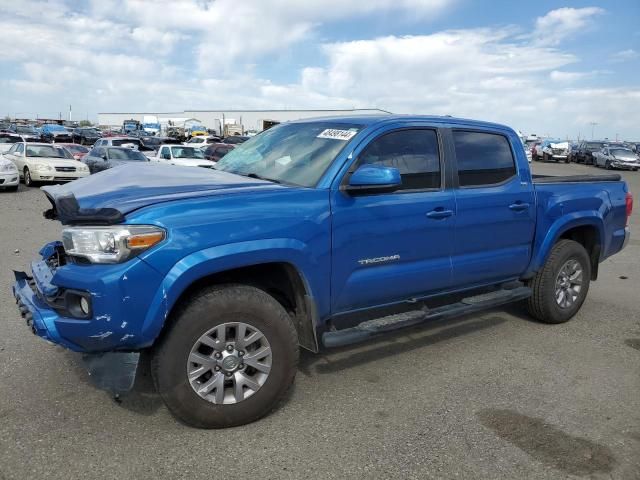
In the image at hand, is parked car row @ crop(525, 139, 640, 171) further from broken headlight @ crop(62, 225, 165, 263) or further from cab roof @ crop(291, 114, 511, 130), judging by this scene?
broken headlight @ crop(62, 225, 165, 263)

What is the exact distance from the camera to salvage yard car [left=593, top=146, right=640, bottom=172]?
3594 cm

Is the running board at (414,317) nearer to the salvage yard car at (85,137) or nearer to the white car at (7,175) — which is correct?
the white car at (7,175)

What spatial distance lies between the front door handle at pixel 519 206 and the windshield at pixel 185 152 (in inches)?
644

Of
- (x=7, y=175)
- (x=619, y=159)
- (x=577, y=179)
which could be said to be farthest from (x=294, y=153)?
(x=619, y=159)

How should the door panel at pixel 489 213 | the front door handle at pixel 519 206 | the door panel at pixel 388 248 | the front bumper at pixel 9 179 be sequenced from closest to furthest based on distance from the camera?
the door panel at pixel 388 248
the door panel at pixel 489 213
the front door handle at pixel 519 206
the front bumper at pixel 9 179

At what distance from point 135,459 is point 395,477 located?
1.40 metres

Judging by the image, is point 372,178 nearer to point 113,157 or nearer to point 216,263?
point 216,263

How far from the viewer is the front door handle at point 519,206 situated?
176 inches

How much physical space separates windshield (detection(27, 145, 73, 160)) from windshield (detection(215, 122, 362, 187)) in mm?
15461

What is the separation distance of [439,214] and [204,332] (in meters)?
1.93

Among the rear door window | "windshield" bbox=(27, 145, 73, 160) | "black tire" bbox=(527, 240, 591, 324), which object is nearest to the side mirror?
the rear door window

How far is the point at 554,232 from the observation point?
15.9 ft

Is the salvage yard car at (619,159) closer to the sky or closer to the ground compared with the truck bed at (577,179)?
closer to the ground

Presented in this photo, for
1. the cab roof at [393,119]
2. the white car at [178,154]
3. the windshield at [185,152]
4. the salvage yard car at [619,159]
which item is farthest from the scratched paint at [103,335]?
the salvage yard car at [619,159]
